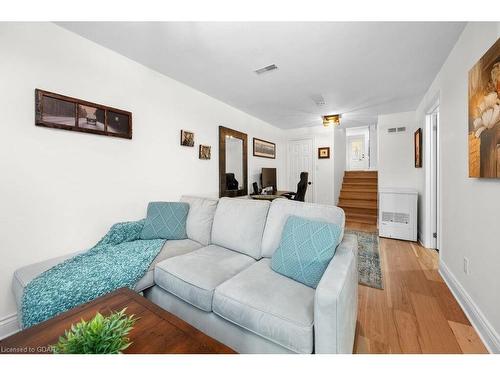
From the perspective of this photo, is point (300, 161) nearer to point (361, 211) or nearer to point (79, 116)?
point (361, 211)

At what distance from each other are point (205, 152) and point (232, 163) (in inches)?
29.2

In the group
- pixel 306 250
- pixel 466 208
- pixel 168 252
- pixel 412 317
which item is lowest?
pixel 412 317

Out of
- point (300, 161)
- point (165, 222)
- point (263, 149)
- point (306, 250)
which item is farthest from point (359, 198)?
point (165, 222)

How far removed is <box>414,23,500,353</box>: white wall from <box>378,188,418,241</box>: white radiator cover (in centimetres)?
120

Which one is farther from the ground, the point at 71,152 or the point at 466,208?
the point at 71,152

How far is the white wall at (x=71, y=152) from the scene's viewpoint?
1608 mm

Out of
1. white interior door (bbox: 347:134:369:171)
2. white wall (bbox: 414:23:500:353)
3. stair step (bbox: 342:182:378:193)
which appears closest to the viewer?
white wall (bbox: 414:23:500:353)

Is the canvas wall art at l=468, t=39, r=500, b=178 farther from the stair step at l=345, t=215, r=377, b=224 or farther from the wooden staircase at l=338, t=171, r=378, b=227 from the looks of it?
the stair step at l=345, t=215, r=377, b=224

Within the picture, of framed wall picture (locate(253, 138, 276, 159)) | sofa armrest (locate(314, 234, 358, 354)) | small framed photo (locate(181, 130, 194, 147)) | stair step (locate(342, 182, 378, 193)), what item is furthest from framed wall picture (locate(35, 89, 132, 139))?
stair step (locate(342, 182, 378, 193))

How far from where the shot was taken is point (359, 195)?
5992mm

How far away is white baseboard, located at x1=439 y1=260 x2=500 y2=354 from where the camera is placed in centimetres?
135

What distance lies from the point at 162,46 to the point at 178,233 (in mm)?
1897

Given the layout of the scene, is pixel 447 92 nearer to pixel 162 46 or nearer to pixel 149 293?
pixel 162 46

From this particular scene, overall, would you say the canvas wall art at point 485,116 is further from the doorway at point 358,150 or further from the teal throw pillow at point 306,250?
the doorway at point 358,150
